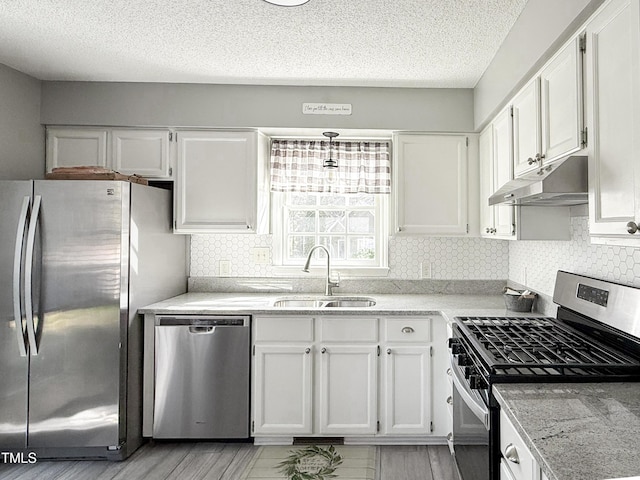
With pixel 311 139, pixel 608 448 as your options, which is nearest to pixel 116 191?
pixel 311 139

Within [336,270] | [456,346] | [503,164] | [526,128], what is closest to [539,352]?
[456,346]

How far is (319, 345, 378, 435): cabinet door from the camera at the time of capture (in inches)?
103

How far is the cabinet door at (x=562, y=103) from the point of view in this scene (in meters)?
1.48

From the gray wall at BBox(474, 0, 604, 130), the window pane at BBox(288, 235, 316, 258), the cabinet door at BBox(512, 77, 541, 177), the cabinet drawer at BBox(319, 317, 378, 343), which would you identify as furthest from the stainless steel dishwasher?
the gray wall at BBox(474, 0, 604, 130)

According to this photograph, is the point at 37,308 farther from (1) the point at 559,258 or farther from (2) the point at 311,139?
(1) the point at 559,258

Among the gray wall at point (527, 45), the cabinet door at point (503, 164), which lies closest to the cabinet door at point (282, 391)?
the cabinet door at point (503, 164)

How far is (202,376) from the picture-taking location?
2592mm

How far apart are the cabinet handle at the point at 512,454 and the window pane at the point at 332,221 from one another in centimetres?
232

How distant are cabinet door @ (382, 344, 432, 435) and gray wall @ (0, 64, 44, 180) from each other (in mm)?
2686

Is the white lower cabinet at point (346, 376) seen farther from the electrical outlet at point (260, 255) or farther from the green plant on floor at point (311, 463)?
the electrical outlet at point (260, 255)

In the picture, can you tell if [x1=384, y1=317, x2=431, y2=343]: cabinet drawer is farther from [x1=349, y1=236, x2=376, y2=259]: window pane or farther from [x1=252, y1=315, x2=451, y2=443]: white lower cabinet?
[x1=349, y1=236, x2=376, y2=259]: window pane

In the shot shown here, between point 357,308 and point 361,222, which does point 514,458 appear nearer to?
point 357,308

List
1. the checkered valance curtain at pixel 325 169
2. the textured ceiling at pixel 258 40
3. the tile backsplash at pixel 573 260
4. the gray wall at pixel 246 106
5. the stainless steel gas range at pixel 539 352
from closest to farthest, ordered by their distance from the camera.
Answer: the stainless steel gas range at pixel 539 352 → the tile backsplash at pixel 573 260 → the textured ceiling at pixel 258 40 → the gray wall at pixel 246 106 → the checkered valance curtain at pixel 325 169

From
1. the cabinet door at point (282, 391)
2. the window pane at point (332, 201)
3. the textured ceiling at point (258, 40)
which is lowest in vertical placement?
the cabinet door at point (282, 391)
